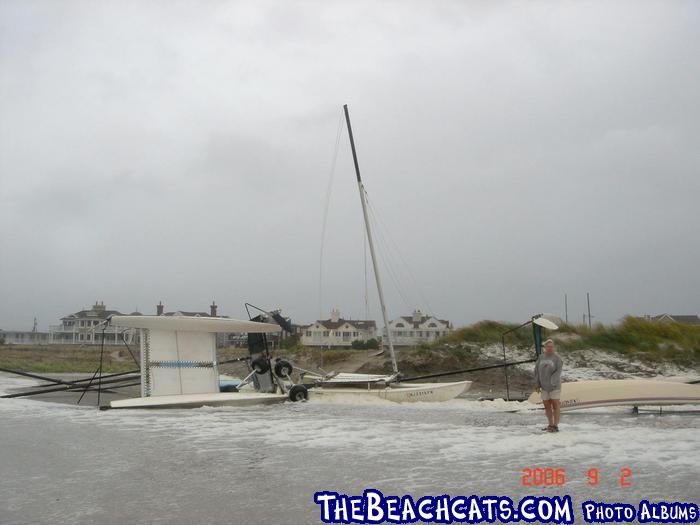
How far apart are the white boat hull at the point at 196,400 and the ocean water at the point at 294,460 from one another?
1225 mm

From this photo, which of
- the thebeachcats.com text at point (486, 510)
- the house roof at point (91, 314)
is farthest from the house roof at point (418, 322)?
the thebeachcats.com text at point (486, 510)

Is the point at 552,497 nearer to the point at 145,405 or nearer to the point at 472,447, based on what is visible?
the point at 472,447

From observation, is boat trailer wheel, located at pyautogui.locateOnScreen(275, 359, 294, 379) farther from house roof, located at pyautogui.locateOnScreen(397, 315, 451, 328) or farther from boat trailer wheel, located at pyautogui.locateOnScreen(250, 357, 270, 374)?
house roof, located at pyautogui.locateOnScreen(397, 315, 451, 328)

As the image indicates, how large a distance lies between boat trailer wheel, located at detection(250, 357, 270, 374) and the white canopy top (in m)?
0.86

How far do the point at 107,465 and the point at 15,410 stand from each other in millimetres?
9027

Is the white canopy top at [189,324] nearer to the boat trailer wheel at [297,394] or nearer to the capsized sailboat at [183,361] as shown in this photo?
the capsized sailboat at [183,361]

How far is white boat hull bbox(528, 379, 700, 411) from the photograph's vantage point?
1307cm

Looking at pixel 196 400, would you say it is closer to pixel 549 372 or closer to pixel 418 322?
pixel 549 372

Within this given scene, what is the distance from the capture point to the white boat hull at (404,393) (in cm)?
1827

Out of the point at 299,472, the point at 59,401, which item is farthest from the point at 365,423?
the point at 59,401

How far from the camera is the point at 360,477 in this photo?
299 inches

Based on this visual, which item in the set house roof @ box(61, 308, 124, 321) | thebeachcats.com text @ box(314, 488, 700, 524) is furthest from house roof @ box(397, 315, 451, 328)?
thebeachcats.com text @ box(314, 488, 700, 524)

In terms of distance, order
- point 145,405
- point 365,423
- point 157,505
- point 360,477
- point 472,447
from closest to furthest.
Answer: point 157,505, point 360,477, point 472,447, point 365,423, point 145,405

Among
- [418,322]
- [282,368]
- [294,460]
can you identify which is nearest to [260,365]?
[282,368]
